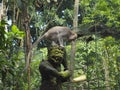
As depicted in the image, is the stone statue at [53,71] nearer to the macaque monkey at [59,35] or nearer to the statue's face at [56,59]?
the statue's face at [56,59]

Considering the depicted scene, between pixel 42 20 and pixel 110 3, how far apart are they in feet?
14.1

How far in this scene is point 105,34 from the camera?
4.33 meters

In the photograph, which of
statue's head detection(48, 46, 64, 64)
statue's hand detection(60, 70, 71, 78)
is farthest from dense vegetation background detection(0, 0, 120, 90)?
statue's hand detection(60, 70, 71, 78)

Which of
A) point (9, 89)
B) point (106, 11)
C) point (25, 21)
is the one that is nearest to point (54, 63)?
point (9, 89)

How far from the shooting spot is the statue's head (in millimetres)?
3295

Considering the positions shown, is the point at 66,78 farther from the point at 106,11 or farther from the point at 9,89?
the point at 106,11

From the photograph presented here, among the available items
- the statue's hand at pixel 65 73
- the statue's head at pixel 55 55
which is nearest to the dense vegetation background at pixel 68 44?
the statue's head at pixel 55 55

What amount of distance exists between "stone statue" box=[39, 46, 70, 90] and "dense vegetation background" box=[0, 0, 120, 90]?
25.8 inches

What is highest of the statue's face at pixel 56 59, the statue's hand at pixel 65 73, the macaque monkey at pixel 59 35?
the macaque monkey at pixel 59 35

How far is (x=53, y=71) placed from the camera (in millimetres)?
3191

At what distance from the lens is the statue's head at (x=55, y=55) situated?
3.29m

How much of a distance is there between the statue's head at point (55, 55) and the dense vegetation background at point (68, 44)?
2.10ft

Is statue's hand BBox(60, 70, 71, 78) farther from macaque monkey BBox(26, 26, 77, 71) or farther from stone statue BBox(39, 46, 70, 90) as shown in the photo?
macaque monkey BBox(26, 26, 77, 71)

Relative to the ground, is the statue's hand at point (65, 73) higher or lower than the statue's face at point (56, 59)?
lower
